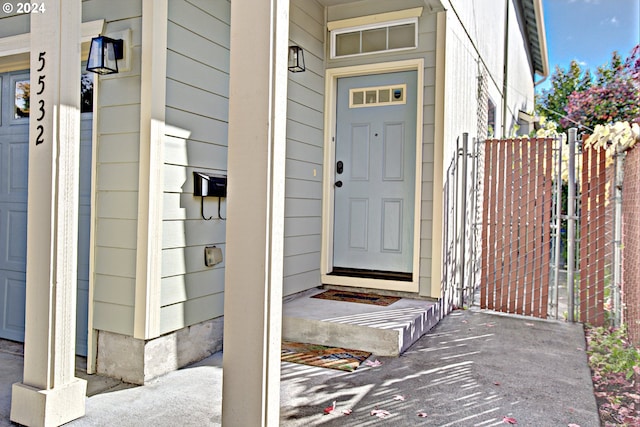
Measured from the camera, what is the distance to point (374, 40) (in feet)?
15.0

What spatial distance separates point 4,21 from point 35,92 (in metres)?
1.68

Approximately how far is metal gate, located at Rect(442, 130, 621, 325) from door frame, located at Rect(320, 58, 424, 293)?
0.28 m

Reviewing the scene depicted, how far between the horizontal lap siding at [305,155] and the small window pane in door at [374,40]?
16.6 inches

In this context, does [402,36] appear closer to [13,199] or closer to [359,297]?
[359,297]

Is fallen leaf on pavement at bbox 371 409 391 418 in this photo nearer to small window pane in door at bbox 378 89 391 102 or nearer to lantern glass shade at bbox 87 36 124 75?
lantern glass shade at bbox 87 36 124 75

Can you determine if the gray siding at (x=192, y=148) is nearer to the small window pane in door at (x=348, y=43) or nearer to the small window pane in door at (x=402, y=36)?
the small window pane in door at (x=348, y=43)

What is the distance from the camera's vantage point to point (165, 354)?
9.78ft

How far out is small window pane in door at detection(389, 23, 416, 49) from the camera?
444 cm

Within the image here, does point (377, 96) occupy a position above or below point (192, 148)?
above

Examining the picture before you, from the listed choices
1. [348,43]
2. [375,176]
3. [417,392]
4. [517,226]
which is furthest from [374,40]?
[417,392]

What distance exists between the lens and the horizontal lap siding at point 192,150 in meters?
2.97

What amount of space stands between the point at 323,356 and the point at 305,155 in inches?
73.6

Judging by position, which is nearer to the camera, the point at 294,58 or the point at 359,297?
the point at 294,58

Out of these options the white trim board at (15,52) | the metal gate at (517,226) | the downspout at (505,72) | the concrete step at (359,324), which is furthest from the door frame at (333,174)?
the downspout at (505,72)
